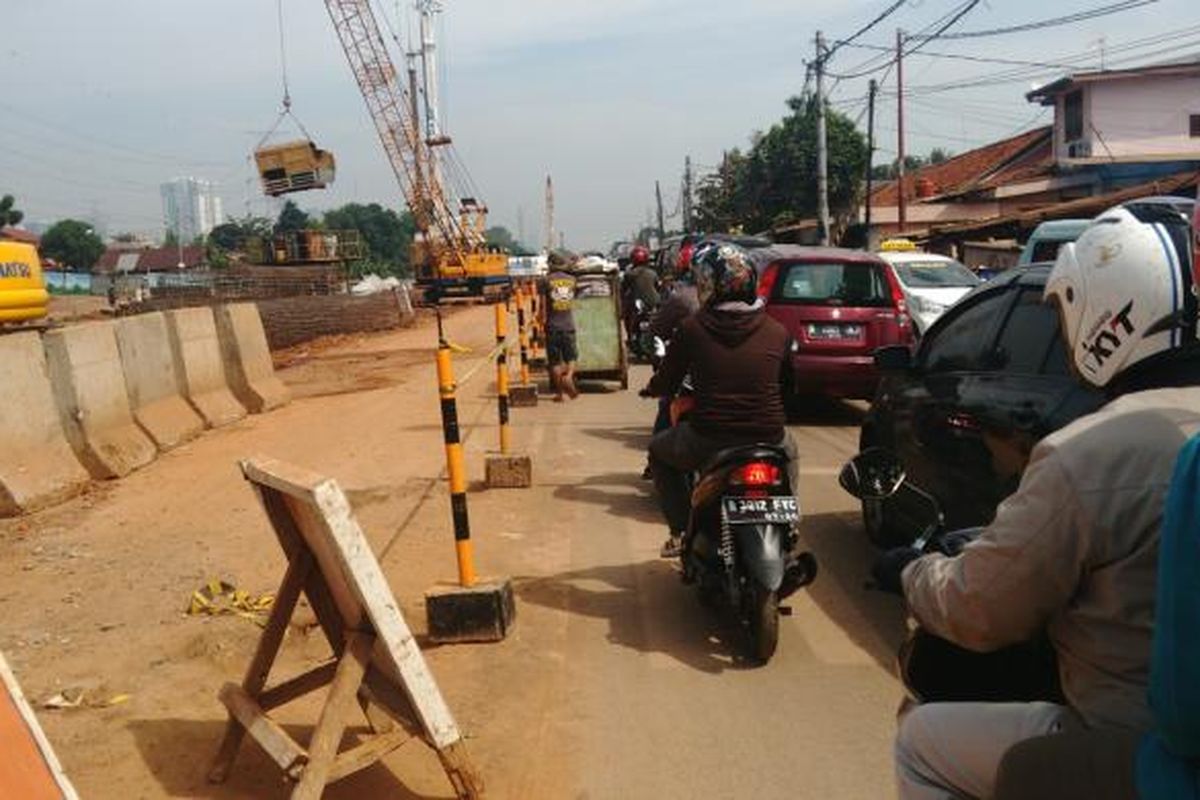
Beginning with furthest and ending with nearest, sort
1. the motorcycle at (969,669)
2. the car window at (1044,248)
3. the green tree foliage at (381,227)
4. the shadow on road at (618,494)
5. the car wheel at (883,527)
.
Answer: the green tree foliage at (381,227)
the car window at (1044,248)
the shadow on road at (618,494)
the car wheel at (883,527)
the motorcycle at (969,669)

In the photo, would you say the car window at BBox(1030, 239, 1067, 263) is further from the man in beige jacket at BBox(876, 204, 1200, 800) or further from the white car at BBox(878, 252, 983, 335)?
the man in beige jacket at BBox(876, 204, 1200, 800)

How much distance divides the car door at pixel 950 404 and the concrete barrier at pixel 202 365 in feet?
24.5

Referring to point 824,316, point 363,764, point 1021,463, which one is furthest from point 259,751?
point 824,316

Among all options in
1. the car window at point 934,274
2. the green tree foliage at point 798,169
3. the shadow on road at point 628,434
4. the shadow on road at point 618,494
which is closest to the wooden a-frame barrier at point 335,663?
the shadow on road at point 618,494

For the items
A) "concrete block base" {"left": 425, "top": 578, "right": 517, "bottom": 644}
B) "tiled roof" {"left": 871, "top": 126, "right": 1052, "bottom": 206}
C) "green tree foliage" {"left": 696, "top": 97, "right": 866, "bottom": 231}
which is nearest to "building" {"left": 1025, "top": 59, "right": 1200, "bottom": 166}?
"tiled roof" {"left": 871, "top": 126, "right": 1052, "bottom": 206}

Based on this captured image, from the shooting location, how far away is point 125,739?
4.15 meters

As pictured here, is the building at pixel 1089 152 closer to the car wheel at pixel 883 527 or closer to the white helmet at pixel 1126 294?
the car wheel at pixel 883 527

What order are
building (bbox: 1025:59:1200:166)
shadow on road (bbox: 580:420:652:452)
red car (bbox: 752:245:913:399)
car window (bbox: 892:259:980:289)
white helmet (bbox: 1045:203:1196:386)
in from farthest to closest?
building (bbox: 1025:59:1200:166)
car window (bbox: 892:259:980:289)
red car (bbox: 752:245:913:399)
shadow on road (bbox: 580:420:652:452)
white helmet (bbox: 1045:203:1196:386)

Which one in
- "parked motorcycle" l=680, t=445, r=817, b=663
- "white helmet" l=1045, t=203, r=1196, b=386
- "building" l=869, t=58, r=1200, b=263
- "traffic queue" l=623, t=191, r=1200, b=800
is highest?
"building" l=869, t=58, r=1200, b=263

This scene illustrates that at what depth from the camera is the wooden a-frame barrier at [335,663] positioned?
3.29m

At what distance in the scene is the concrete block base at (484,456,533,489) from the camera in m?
8.59

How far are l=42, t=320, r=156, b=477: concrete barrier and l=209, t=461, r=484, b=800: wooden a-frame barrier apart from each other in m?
5.57

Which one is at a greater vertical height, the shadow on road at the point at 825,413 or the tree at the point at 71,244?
the tree at the point at 71,244

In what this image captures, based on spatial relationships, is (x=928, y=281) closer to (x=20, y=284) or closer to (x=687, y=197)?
(x=20, y=284)
